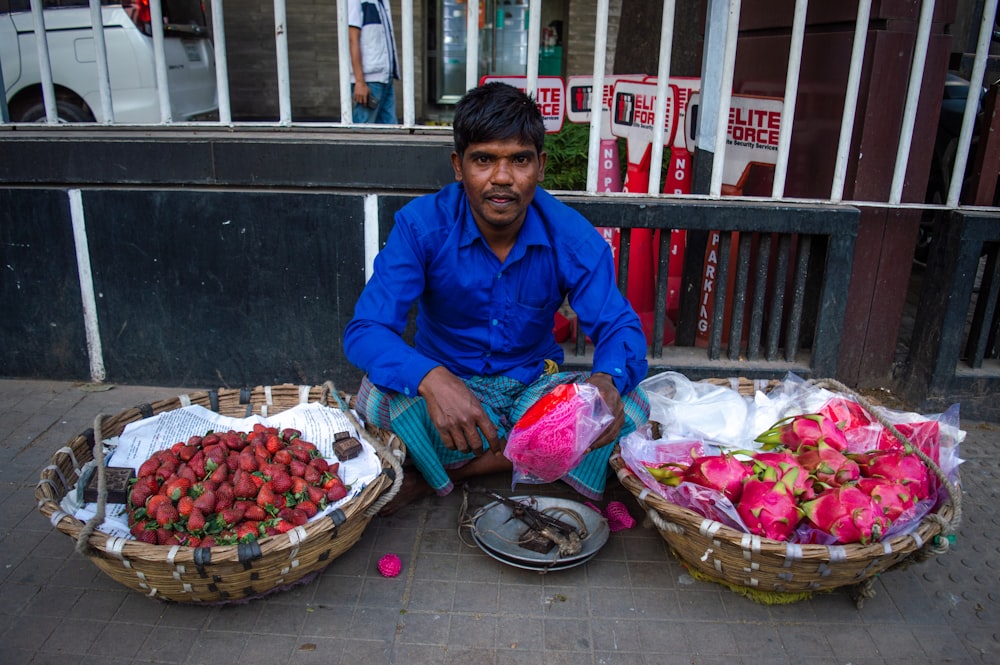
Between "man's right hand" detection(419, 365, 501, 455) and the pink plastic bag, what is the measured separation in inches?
3.7

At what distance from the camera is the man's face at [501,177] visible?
2.28 metres

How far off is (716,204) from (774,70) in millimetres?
1170

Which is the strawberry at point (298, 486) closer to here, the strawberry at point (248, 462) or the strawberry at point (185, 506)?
the strawberry at point (248, 462)

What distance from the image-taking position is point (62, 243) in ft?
11.1

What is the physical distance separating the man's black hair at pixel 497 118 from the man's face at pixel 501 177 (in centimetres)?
2

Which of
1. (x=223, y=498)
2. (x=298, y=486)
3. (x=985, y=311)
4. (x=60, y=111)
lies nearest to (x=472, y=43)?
(x=298, y=486)

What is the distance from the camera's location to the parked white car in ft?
16.1

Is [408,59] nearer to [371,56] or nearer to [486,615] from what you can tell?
[486,615]

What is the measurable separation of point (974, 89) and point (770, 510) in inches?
84.7

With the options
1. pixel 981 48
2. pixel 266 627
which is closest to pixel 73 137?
pixel 266 627

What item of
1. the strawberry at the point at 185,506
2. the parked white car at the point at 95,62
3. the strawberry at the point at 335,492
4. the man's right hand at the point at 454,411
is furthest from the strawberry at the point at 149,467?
the parked white car at the point at 95,62

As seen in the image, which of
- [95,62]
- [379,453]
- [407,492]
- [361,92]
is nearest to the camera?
[379,453]

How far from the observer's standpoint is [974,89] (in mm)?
3096

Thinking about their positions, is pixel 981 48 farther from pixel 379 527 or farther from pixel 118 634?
pixel 118 634
